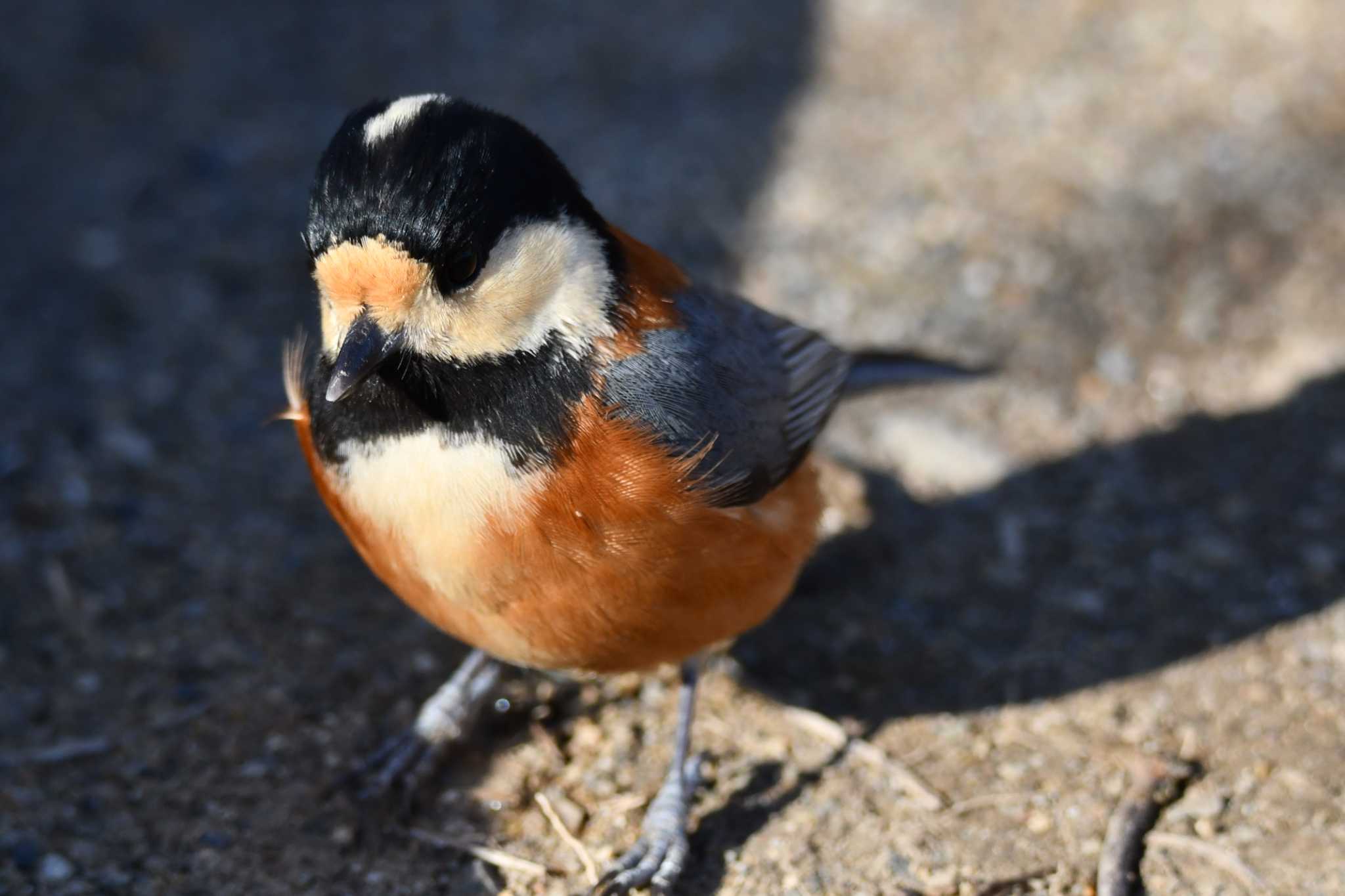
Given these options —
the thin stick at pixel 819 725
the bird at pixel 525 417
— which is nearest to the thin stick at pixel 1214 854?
the thin stick at pixel 819 725

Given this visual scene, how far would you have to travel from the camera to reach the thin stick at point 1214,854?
10.9 ft

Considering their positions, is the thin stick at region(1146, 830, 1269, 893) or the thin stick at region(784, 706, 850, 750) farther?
the thin stick at region(784, 706, 850, 750)

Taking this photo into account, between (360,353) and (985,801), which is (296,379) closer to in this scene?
(360,353)

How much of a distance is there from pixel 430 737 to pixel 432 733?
0.01m

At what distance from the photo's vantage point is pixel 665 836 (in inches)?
139

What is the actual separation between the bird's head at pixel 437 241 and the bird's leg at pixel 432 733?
131 cm

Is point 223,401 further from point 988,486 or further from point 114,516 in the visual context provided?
point 988,486

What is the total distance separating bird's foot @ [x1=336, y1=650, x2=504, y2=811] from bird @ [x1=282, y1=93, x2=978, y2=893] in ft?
1.64

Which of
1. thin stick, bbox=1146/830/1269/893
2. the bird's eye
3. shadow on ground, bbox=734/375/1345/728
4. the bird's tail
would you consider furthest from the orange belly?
thin stick, bbox=1146/830/1269/893

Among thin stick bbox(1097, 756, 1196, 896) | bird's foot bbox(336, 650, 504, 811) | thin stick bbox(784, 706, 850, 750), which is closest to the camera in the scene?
thin stick bbox(1097, 756, 1196, 896)

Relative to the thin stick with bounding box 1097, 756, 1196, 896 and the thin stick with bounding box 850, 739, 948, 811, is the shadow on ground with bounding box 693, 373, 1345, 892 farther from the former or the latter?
the thin stick with bounding box 1097, 756, 1196, 896

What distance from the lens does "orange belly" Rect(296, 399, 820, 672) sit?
308cm

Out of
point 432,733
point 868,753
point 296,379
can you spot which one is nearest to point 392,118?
point 296,379

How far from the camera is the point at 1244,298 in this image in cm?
537
